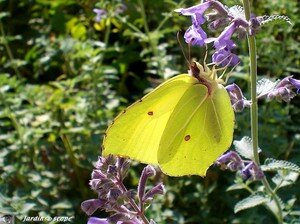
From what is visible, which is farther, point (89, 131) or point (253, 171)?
point (89, 131)

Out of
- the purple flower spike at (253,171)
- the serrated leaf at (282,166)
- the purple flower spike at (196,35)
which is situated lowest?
the purple flower spike at (253,171)

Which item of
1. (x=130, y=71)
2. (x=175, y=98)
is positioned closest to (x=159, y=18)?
(x=130, y=71)

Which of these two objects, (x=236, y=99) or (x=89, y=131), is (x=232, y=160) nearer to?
(x=236, y=99)

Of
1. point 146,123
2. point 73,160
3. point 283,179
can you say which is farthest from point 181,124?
point 73,160

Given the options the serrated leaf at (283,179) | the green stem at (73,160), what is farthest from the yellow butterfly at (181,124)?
the green stem at (73,160)

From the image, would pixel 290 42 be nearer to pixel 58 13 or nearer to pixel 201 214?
pixel 201 214

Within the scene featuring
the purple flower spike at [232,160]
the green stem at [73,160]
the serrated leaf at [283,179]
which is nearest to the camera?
the purple flower spike at [232,160]

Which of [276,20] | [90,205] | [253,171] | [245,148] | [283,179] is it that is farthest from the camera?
[283,179]

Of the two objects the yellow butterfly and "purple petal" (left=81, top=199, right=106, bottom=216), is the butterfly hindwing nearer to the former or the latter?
the yellow butterfly

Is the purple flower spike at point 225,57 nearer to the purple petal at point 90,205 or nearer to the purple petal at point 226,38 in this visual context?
the purple petal at point 226,38
